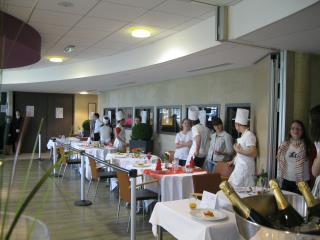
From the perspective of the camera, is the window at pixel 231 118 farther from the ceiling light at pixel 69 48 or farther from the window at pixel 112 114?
the window at pixel 112 114

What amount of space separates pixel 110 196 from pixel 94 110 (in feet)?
26.2

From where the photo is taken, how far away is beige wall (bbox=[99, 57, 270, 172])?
4411mm

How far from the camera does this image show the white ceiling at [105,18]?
3336mm

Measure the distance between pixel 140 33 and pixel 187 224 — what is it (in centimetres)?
299

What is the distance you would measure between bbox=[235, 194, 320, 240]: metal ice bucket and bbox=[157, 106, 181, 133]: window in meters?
5.90

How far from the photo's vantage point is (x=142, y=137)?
765 centimetres

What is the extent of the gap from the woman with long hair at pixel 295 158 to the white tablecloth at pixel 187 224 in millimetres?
1335

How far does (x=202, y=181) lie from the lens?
Result: 3396mm

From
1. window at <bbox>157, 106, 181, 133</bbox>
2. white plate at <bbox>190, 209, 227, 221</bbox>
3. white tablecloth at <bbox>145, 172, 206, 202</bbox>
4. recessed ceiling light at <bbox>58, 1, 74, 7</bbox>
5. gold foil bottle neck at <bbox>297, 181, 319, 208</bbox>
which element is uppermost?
recessed ceiling light at <bbox>58, 1, 74, 7</bbox>

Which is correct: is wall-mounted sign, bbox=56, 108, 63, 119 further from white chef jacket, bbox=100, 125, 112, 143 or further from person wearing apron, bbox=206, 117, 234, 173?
person wearing apron, bbox=206, 117, 234, 173

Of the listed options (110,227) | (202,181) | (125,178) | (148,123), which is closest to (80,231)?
(110,227)

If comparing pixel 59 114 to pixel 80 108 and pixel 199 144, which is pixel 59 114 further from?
pixel 199 144

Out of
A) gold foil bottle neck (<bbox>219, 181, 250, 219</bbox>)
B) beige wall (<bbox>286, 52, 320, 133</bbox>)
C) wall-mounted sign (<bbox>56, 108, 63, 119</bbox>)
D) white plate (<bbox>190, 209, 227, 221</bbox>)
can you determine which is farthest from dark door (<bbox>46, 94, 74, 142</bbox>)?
gold foil bottle neck (<bbox>219, 181, 250, 219</bbox>)

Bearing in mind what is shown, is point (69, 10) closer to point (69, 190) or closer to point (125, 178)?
point (125, 178)
